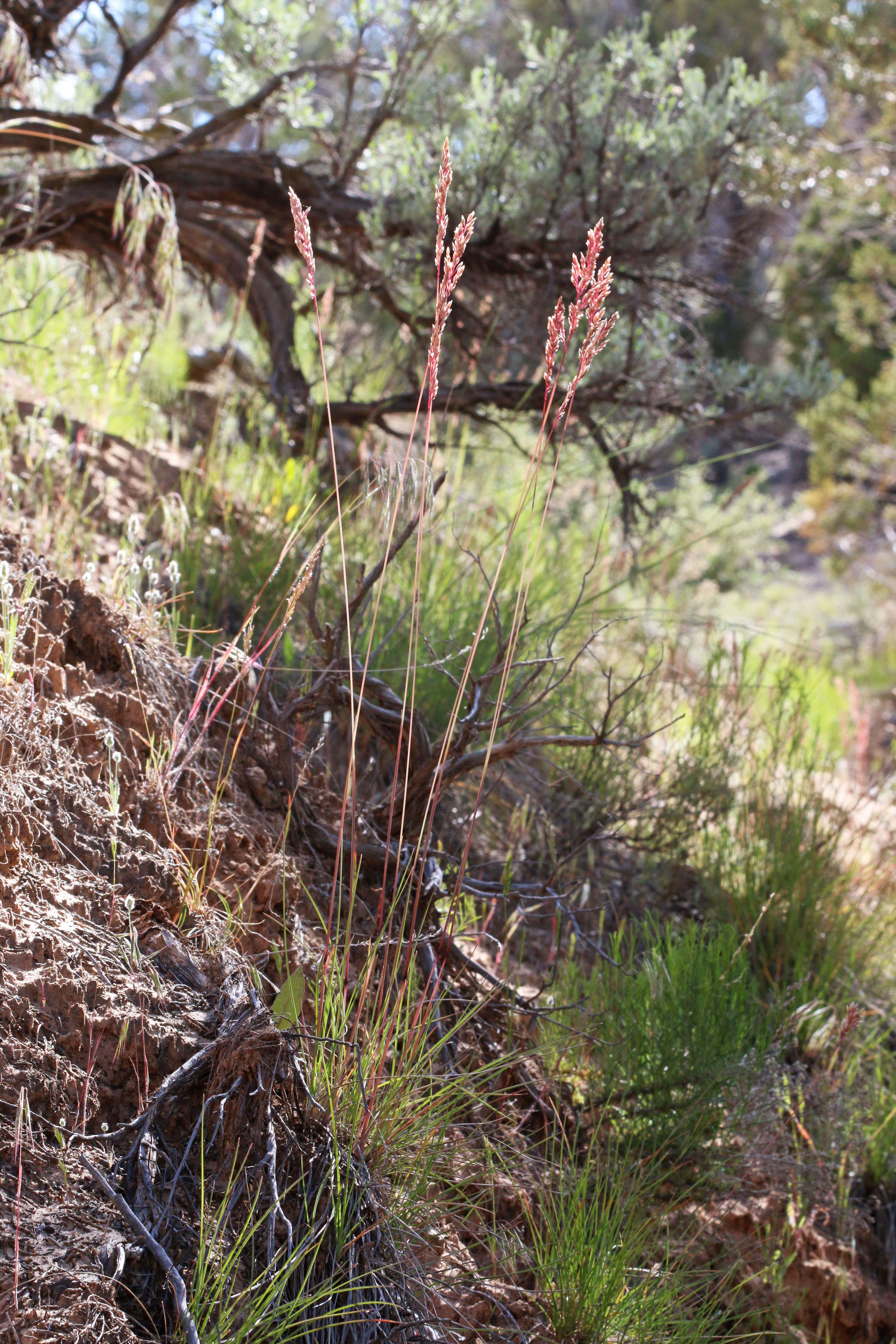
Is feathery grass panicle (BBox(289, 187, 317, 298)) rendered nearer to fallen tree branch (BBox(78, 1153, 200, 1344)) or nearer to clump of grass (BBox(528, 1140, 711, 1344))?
fallen tree branch (BBox(78, 1153, 200, 1344))

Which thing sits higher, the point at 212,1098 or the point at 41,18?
the point at 41,18

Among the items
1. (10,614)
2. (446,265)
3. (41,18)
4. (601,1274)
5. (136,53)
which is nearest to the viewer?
(446,265)

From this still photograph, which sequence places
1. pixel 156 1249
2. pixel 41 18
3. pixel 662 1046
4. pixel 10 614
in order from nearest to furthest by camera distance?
pixel 156 1249 → pixel 10 614 → pixel 662 1046 → pixel 41 18

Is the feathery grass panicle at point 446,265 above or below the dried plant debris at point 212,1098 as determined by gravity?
above

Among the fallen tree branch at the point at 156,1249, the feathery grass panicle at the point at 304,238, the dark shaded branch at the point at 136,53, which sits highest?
the dark shaded branch at the point at 136,53

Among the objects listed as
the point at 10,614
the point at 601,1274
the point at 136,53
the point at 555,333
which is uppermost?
the point at 136,53

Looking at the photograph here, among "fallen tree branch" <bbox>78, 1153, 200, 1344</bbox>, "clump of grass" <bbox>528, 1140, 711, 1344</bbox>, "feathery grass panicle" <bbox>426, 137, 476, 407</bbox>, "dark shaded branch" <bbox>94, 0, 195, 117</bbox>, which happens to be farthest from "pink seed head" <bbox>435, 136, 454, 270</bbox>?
"dark shaded branch" <bbox>94, 0, 195, 117</bbox>

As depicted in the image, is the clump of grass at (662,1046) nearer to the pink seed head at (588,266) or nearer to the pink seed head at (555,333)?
the pink seed head at (555,333)

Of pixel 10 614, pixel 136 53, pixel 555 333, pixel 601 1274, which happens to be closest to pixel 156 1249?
pixel 601 1274

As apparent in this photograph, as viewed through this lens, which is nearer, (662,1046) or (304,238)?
(304,238)

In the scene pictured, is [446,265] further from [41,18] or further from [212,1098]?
[41,18]

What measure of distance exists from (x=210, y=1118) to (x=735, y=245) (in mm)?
3519

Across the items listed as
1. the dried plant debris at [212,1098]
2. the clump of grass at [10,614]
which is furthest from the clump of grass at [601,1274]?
the clump of grass at [10,614]

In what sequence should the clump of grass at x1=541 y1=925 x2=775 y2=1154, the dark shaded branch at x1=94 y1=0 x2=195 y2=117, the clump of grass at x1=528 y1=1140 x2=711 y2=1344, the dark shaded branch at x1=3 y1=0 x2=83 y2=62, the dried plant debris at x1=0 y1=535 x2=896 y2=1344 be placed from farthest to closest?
the dark shaded branch at x1=94 y1=0 x2=195 y2=117 < the dark shaded branch at x1=3 y1=0 x2=83 y2=62 < the clump of grass at x1=541 y1=925 x2=775 y2=1154 < the clump of grass at x1=528 y1=1140 x2=711 y2=1344 < the dried plant debris at x1=0 y1=535 x2=896 y2=1344
